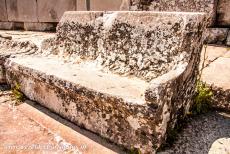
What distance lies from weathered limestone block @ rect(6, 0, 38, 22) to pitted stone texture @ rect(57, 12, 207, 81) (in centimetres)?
407

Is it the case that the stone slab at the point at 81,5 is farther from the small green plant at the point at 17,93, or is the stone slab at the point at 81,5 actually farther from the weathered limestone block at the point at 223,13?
the small green plant at the point at 17,93

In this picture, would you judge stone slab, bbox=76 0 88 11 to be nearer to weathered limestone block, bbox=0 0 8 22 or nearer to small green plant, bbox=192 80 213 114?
weathered limestone block, bbox=0 0 8 22

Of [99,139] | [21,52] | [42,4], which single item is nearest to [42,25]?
[42,4]

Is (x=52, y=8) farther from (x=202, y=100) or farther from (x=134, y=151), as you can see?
(x=134, y=151)

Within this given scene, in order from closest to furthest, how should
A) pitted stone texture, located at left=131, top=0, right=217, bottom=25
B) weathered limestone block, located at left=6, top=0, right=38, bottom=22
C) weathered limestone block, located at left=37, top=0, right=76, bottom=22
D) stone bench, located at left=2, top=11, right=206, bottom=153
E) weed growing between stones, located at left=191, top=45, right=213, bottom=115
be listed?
stone bench, located at left=2, top=11, right=206, bottom=153 < weed growing between stones, located at left=191, top=45, right=213, bottom=115 < pitted stone texture, located at left=131, top=0, right=217, bottom=25 < weathered limestone block, located at left=37, top=0, right=76, bottom=22 < weathered limestone block, located at left=6, top=0, right=38, bottom=22

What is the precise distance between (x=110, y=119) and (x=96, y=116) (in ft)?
0.40

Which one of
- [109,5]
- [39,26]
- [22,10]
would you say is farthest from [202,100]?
[22,10]

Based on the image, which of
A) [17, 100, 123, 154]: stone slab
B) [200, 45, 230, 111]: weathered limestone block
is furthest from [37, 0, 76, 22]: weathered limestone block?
[17, 100, 123, 154]: stone slab

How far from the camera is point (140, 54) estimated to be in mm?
1905

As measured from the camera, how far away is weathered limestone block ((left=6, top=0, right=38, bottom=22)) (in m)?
6.28

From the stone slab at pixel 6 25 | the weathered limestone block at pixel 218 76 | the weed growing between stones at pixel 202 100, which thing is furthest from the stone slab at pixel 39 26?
the weed growing between stones at pixel 202 100

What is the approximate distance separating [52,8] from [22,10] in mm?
1228

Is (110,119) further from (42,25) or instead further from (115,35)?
(42,25)

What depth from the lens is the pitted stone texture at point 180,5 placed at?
3.47 m
